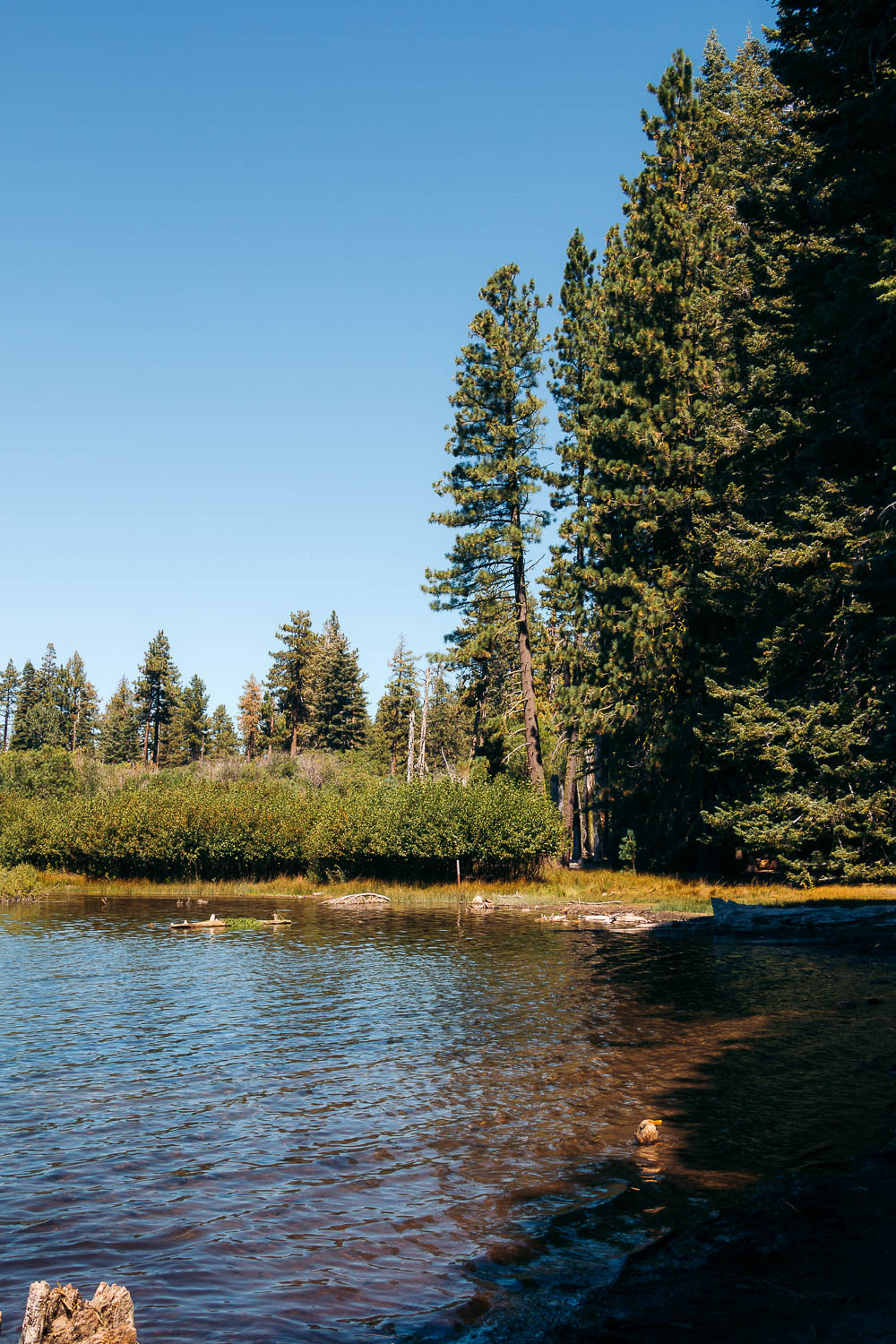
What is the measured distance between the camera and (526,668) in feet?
150

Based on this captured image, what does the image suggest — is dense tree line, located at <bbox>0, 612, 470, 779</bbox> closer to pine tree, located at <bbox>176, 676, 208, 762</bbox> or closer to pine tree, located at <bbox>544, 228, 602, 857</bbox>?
pine tree, located at <bbox>176, 676, 208, 762</bbox>

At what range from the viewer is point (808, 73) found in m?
15.2

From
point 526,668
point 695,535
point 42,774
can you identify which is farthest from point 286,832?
point 42,774

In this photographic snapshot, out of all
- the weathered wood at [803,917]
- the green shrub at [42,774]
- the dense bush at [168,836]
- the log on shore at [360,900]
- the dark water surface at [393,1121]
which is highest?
the green shrub at [42,774]

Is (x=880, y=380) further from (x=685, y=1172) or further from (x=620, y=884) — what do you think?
(x=620, y=884)

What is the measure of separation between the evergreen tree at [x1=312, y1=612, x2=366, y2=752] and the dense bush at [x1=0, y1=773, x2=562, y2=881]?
44862 mm

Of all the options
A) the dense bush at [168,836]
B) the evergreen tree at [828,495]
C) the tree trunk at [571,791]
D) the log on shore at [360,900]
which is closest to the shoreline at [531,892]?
the log on shore at [360,900]

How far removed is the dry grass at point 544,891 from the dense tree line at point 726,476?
179 cm

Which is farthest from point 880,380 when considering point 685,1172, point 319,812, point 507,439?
point 319,812

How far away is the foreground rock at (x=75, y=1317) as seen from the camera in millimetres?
4785

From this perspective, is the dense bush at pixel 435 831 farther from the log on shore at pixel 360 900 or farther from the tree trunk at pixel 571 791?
the tree trunk at pixel 571 791

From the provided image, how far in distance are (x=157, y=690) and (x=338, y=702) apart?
33.7 meters

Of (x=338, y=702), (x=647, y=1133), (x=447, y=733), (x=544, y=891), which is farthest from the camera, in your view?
(x=447, y=733)

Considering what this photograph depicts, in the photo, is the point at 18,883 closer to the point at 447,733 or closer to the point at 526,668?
the point at 526,668
